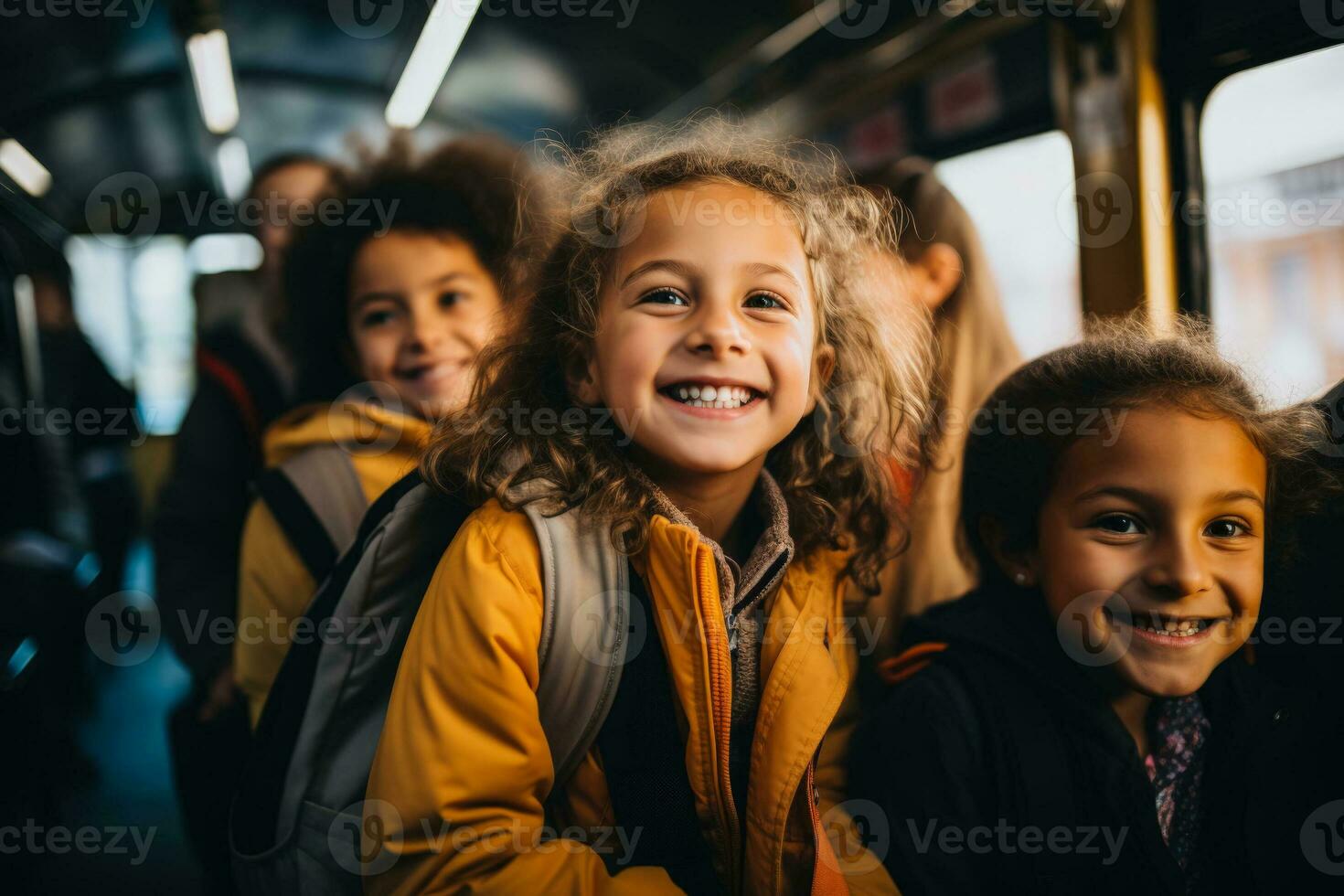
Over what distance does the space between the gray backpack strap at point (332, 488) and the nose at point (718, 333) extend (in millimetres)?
714

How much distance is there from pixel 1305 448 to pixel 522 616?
1.07 metres

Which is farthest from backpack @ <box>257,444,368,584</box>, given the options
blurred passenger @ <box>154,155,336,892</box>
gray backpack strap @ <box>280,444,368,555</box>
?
blurred passenger @ <box>154,155,336,892</box>

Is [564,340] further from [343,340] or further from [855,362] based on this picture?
[343,340]

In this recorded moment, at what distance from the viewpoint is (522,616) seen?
0.96 meters

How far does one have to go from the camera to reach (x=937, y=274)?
74.6 inches

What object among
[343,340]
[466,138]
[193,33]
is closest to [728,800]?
[343,340]

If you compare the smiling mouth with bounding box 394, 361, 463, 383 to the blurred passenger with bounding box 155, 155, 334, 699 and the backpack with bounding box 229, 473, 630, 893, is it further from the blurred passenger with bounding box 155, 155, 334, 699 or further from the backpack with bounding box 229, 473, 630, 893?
the blurred passenger with bounding box 155, 155, 334, 699

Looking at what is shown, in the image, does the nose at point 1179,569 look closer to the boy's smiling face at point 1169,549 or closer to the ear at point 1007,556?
the boy's smiling face at point 1169,549

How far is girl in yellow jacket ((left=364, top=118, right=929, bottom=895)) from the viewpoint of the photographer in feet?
3.04

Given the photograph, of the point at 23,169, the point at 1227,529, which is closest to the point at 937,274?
the point at 1227,529

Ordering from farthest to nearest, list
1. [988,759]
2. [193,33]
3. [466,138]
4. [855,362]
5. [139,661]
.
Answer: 1. [139,661]
2. [193,33]
3. [466,138]
4. [855,362]
5. [988,759]

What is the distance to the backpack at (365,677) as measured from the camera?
997 millimetres

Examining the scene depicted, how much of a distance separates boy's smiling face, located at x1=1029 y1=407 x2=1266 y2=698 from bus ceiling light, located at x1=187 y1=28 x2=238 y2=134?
397 cm

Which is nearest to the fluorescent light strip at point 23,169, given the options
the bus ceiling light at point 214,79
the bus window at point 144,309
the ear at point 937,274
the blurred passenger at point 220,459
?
the blurred passenger at point 220,459
